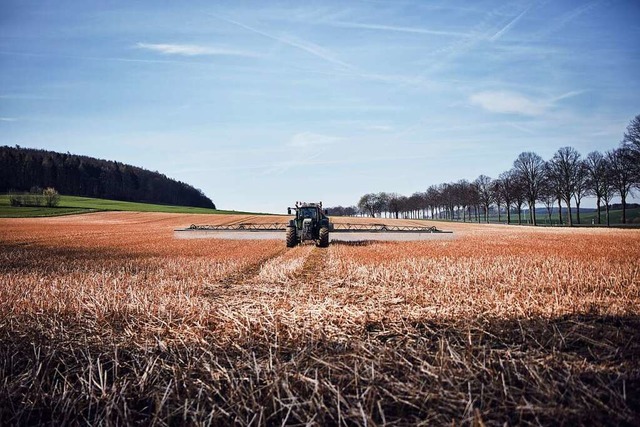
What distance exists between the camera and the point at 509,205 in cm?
7688

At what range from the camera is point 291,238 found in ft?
72.6

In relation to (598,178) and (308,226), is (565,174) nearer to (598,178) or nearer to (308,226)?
(598,178)

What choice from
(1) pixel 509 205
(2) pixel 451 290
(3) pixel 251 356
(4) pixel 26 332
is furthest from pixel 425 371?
(1) pixel 509 205

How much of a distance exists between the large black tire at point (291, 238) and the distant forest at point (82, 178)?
416ft

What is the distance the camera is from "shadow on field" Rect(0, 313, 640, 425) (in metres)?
2.92

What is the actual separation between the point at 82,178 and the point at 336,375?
158 metres

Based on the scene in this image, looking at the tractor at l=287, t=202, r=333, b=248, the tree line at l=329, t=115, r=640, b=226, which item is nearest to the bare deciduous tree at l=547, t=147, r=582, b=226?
the tree line at l=329, t=115, r=640, b=226

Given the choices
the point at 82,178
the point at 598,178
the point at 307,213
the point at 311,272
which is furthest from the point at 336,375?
the point at 82,178

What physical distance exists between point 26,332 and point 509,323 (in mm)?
6612

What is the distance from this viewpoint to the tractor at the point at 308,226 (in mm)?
21967

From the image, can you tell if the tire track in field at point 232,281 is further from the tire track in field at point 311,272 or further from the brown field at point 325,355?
the tire track in field at point 311,272

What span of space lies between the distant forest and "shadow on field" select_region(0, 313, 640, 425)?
140 metres

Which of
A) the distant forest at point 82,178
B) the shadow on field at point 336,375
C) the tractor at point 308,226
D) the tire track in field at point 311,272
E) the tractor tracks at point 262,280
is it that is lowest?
the tire track in field at point 311,272

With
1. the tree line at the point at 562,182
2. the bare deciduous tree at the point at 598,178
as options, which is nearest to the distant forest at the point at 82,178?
the tree line at the point at 562,182
